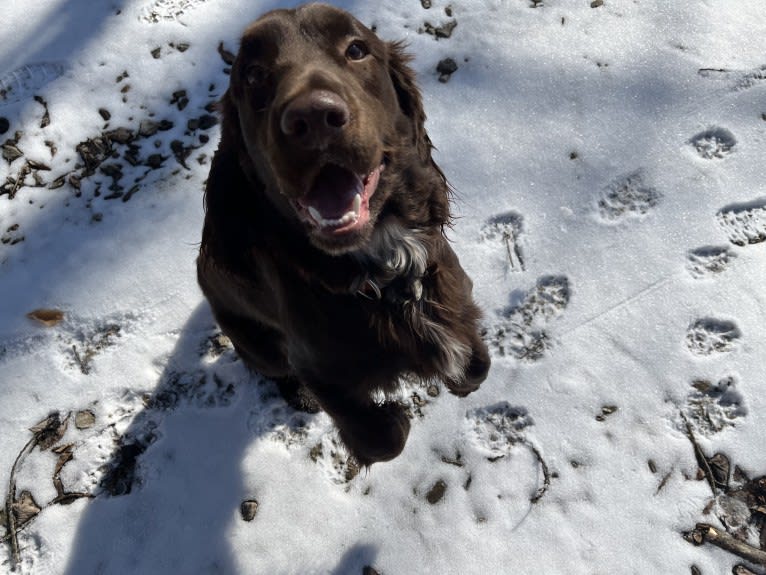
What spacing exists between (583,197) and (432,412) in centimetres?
128

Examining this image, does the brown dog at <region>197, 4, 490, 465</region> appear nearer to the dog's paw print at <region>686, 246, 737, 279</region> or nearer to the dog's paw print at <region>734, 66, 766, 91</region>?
the dog's paw print at <region>686, 246, 737, 279</region>

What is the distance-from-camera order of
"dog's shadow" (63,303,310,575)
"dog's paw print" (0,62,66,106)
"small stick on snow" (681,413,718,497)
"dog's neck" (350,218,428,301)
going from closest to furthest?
"dog's neck" (350,218,428,301) → "small stick on snow" (681,413,718,497) → "dog's shadow" (63,303,310,575) → "dog's paw print" (0,62,66,106)

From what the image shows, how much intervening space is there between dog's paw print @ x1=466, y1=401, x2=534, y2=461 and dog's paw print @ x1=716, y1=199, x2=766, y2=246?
1.26 meters

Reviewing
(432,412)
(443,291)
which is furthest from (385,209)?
(432,412)

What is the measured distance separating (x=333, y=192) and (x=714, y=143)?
7.35 ft

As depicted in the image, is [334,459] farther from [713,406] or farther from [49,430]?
[713,406]

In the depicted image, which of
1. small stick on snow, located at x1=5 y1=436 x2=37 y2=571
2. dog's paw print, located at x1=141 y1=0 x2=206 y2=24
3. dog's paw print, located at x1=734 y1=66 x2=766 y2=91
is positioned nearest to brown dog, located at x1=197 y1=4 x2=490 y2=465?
small stick on snow, located at x1=5 y1=436 x2=37 y2=571

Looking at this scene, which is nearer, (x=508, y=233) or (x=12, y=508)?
(x=12, y=508)

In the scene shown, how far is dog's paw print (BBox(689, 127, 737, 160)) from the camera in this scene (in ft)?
9.39

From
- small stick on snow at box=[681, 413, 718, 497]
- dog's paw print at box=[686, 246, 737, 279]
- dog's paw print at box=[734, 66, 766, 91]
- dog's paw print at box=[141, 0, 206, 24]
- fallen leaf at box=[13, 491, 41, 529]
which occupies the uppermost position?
dog's paw print at box=[141, 0, 206, 24]

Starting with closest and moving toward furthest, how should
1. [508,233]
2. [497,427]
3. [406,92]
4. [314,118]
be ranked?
[314,118]
[406,92]
[497,427]
[508,233]

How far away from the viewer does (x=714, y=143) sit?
2.90m

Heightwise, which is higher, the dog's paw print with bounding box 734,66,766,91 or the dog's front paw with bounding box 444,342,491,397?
the dog's paw print with bounding box 734,66,766,91

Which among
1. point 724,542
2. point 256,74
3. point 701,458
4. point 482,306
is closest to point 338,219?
point 256,74
